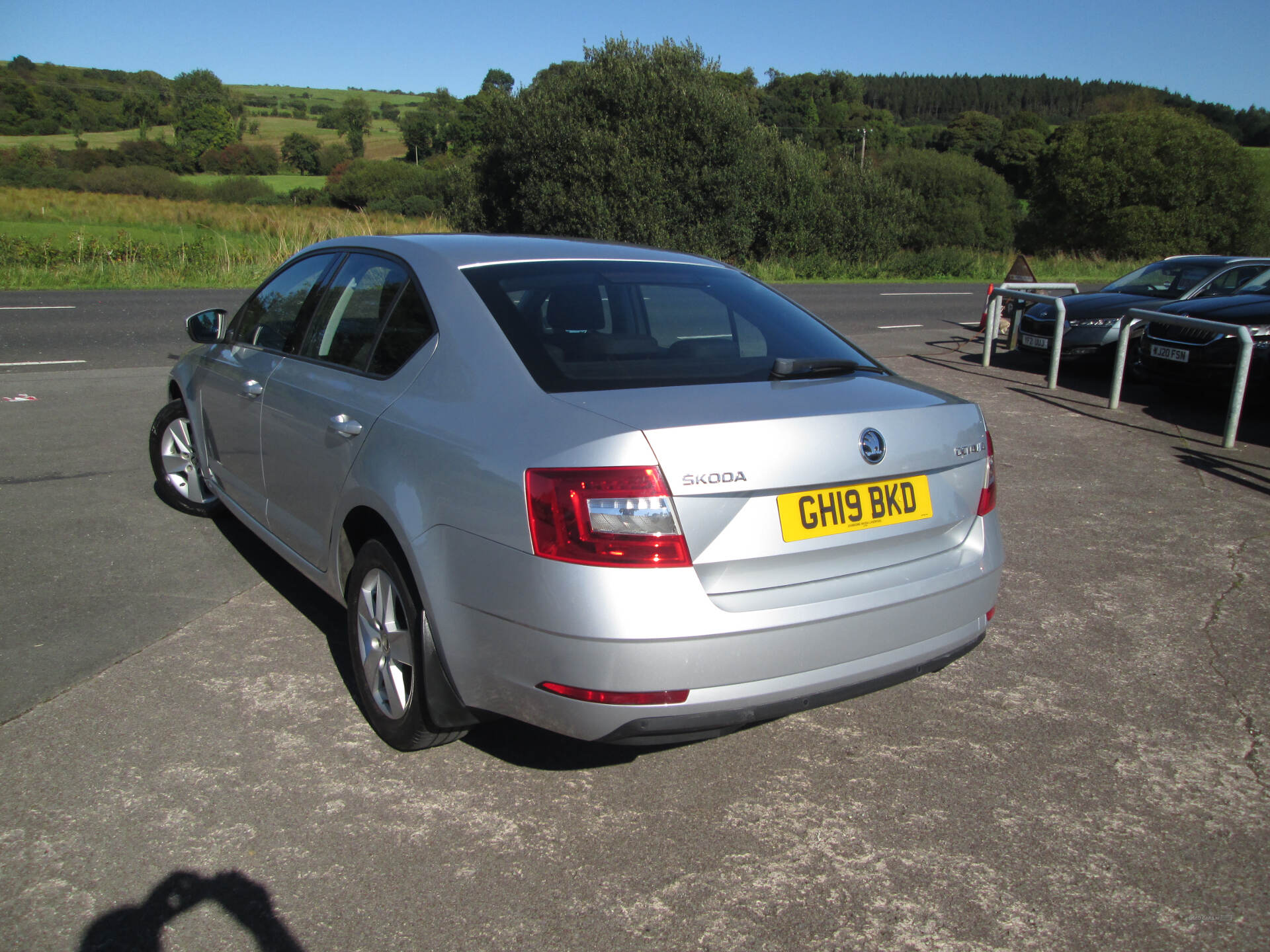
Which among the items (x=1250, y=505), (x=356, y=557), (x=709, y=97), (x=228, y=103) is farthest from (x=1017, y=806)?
(x=228, y=103)

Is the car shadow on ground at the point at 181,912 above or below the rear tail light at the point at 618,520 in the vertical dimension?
below

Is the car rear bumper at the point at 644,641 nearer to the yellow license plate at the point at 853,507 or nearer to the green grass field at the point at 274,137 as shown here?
the yellow license plate at the point at 853,507

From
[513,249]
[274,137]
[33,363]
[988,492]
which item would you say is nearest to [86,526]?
[513,249]

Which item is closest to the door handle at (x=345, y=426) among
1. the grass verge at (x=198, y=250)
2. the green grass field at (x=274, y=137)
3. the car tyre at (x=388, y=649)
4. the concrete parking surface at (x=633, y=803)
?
the car tyre at (x=388, y=649)

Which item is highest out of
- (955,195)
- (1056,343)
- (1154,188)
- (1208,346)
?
(1154,188)

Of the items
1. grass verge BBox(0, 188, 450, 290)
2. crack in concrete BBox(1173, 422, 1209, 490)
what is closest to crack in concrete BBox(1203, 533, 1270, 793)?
crack in concrete BBox(1173, 422, 1209, 490)

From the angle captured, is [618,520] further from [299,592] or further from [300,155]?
[300,155]

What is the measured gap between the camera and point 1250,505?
6473 mm

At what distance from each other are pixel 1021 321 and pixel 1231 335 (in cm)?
346

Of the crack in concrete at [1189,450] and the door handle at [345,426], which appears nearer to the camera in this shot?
the door handle at [345,426]

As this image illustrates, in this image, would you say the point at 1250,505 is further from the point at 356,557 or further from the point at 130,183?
the point at 130,183

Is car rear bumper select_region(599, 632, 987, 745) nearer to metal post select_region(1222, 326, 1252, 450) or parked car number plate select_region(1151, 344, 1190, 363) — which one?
metal post select_region(1222, 326, 1252, 450)

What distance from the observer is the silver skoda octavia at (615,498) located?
246 cm

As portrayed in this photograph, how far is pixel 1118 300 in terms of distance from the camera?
12.1m
